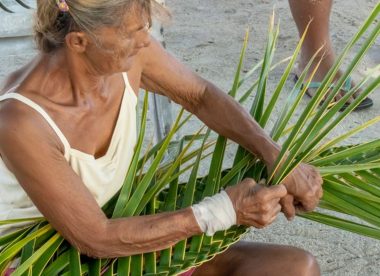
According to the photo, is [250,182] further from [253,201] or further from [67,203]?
[67,203]

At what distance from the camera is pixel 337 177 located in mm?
1557

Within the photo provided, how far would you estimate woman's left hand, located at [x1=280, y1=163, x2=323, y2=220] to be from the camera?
1489 millimetres

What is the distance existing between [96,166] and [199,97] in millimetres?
389

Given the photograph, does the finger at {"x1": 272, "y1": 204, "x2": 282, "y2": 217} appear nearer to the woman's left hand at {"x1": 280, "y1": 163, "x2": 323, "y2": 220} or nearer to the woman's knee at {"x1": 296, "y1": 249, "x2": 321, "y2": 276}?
the woman's left hand at {"x1": 280, "y1": 163, "x2": 323, "y2": 220}

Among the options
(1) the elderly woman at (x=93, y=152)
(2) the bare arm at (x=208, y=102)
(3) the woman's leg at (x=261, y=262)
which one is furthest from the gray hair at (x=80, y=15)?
(3) the woman's leg at (x=261, y=262)

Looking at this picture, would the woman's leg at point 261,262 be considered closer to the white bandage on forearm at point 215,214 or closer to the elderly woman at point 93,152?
the elderly woman at point 93,152

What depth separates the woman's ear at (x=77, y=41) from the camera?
52.6 inches

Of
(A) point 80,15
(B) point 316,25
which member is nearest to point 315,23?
(B) point 316,25

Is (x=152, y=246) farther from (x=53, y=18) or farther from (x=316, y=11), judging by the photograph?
(x=316, y=11)

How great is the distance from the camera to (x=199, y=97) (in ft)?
5.80

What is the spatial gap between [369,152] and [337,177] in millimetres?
101

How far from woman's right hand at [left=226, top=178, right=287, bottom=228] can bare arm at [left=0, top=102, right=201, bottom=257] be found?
0.30 ft

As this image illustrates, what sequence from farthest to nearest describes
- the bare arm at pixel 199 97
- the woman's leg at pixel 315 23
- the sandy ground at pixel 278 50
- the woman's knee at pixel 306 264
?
the woman's leg at pixel 315 23 → the sandy ground at pixel 278 50 → the bare arm at pixel 199 97 → the woman's knee at pixel 306 264

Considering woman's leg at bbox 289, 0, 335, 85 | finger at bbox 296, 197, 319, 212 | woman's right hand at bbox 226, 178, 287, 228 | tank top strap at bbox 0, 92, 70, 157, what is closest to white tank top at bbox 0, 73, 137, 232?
tank top strap at bbox 0, 92, 70, 157
